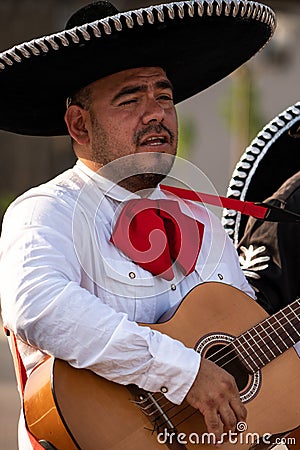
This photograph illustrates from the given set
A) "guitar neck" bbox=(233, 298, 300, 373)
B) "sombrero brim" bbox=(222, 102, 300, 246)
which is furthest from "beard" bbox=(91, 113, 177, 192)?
"sombrero brim" bbox=(222, 102, 300, 246)

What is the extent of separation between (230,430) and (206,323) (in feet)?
0.96

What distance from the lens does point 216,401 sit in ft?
8.18

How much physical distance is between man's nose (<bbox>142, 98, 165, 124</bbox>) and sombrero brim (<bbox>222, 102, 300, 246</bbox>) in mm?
829

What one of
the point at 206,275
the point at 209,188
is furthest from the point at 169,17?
the point at 206,275

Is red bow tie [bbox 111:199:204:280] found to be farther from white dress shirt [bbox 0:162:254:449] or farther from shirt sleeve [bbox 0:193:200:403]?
shirt sleeve [bbox 0:193:200:403]

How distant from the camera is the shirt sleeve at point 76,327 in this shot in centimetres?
244

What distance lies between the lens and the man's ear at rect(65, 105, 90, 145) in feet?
9.45

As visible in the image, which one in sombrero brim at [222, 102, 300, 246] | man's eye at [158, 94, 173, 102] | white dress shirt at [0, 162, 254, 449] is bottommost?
white dress shirt at [0, 162, 254, 449]

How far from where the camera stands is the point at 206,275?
285 centimetres

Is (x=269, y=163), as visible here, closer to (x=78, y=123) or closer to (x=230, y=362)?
(x=78, y=123)

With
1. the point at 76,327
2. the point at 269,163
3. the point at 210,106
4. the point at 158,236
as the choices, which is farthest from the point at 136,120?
the point at 210,106

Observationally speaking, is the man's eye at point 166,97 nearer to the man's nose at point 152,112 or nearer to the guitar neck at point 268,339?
the man's nose at point 152,112

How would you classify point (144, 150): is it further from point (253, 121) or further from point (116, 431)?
point (253, 121)

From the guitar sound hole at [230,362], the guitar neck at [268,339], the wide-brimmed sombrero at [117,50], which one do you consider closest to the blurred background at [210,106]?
the wide-brimmed sombrero at [117,50]
